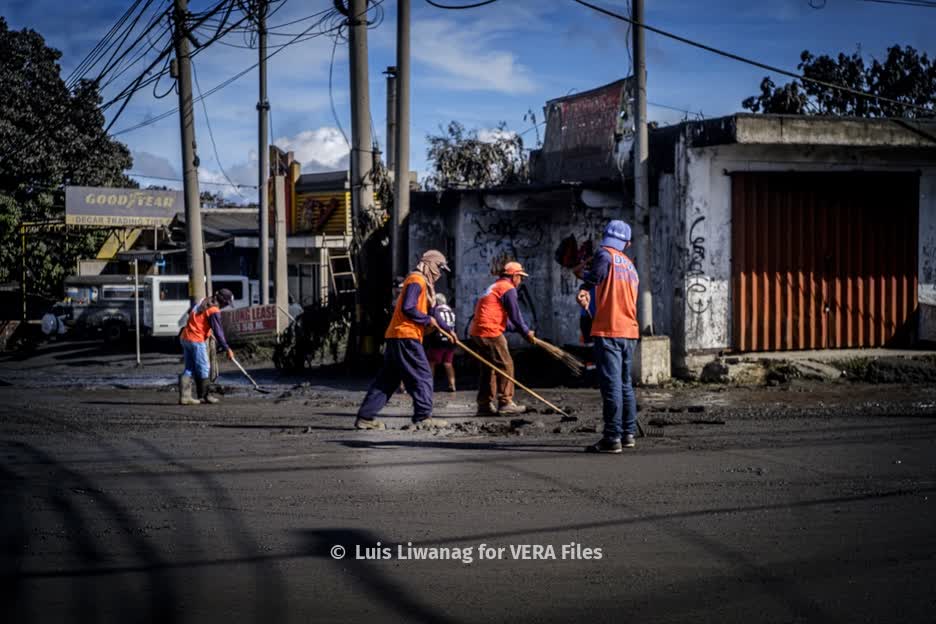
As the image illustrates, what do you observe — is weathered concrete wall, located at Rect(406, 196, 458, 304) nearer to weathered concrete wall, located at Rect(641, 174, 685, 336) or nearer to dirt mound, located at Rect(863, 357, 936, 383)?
weathered concrete wall, located at Rect(641, 174, 685, 336)

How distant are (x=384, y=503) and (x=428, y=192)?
11.5 metres

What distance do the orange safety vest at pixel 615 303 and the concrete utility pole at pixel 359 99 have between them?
9.08m

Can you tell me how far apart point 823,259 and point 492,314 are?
6.13 metres

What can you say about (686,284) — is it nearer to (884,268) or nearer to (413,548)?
(884,268)

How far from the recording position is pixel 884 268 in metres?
15.3

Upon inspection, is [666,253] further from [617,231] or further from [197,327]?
[197,327]

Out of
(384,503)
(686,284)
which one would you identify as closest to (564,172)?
(686,284)

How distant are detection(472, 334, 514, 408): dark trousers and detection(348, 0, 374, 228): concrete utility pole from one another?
19.5 ft

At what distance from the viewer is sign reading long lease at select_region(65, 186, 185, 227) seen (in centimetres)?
3028

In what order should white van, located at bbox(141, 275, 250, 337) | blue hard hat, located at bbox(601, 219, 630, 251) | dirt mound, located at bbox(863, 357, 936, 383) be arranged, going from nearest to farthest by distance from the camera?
blue hard hat, located at bbox(601, 219, 630, 251) < dirt mound, located at bbox(863, 357, 936, 383) < white van, located at bbox(141, 275, 250, 337)

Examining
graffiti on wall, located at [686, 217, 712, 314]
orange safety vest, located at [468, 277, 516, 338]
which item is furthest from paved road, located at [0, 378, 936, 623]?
graffiti on wall, located at [686, 217, 712, 314]

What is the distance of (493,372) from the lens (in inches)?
450

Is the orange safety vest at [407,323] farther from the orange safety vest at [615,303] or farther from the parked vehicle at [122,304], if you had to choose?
the parked vehicle at [122,304]

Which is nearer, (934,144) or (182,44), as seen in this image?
(934,144)
